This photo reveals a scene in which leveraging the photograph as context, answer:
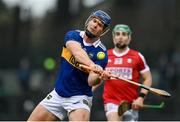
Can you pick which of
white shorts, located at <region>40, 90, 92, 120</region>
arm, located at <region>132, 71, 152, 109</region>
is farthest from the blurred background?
white shorts, located at <region>40, 90, 92, 120</region>

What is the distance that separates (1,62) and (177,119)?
4.43m

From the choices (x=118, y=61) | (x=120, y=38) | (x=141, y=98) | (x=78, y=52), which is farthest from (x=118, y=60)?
(x=78, y=52)

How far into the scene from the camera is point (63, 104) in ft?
31.4

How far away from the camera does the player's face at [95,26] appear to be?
9.42m

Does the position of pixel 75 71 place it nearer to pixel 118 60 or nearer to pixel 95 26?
pixel 95 26

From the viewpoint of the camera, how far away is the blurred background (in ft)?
58.1

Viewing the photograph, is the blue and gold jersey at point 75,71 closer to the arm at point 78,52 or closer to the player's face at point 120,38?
the arm at point 78,52

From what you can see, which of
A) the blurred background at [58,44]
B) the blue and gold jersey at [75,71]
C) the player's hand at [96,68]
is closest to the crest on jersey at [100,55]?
the blue and gold jersey at [75,71]

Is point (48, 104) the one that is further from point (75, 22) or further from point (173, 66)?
point (75, 22)

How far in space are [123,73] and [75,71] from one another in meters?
2.22

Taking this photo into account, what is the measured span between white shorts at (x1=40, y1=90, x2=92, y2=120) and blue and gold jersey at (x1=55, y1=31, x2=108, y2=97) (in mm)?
60

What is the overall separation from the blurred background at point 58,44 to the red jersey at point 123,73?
5.43 metres

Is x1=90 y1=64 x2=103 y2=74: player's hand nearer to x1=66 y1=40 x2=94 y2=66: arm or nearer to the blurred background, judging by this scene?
x1=66 y1=40 x2=94 y2=66: arm

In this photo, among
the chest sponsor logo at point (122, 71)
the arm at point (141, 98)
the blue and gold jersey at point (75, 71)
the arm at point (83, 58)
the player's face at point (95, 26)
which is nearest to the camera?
the arm at point (83, 58)
